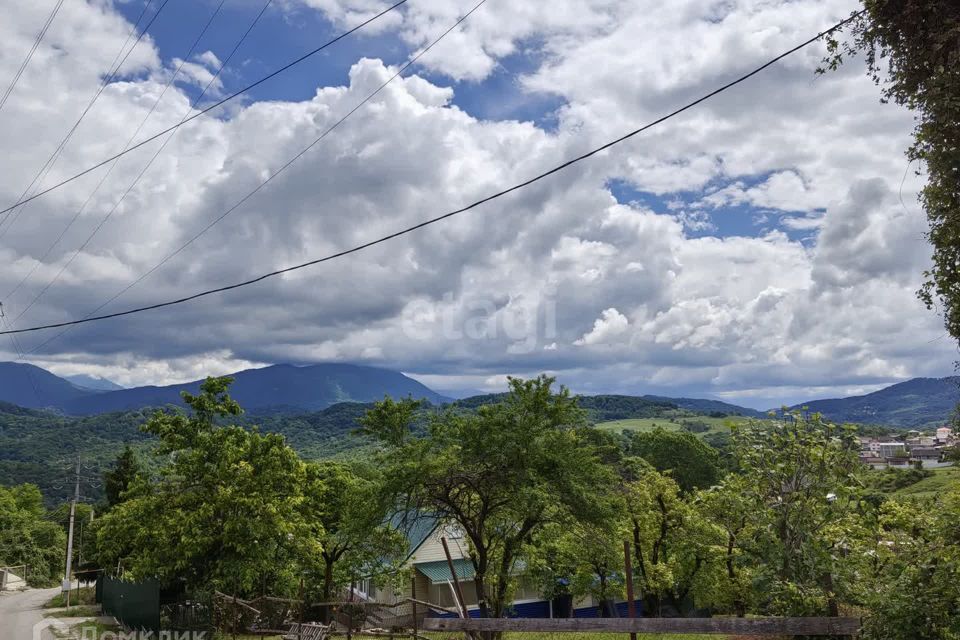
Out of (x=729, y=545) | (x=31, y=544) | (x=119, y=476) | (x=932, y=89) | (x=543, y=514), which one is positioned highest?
(x=932, y=89)

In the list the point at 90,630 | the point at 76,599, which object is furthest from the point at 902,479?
the point at 90,630

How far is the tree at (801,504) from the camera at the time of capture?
473 inches

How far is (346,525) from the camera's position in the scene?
22.6m

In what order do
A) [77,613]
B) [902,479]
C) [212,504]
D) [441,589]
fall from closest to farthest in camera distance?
[212,504]
[77,613]
[441,589]
[902,479]

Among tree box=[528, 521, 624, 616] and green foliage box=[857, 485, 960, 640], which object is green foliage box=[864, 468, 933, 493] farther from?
green foliage box=[857, 485, 960, 640]

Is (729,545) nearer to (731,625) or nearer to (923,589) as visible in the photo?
(923,589)

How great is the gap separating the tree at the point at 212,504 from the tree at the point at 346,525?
1.76 meters

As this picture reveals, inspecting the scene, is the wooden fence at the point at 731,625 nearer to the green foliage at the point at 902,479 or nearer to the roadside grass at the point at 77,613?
the roadside grass at the point at 77,613

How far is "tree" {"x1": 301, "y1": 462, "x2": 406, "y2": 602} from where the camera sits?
2023 cm

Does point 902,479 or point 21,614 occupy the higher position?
point 902,479

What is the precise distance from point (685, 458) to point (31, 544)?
63.3 meters

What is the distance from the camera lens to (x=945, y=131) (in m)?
9.64

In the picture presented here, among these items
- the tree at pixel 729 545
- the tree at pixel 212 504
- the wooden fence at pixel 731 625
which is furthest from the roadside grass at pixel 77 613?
the wooden fence at pixel 731 625

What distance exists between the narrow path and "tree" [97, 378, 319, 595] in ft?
20.0
